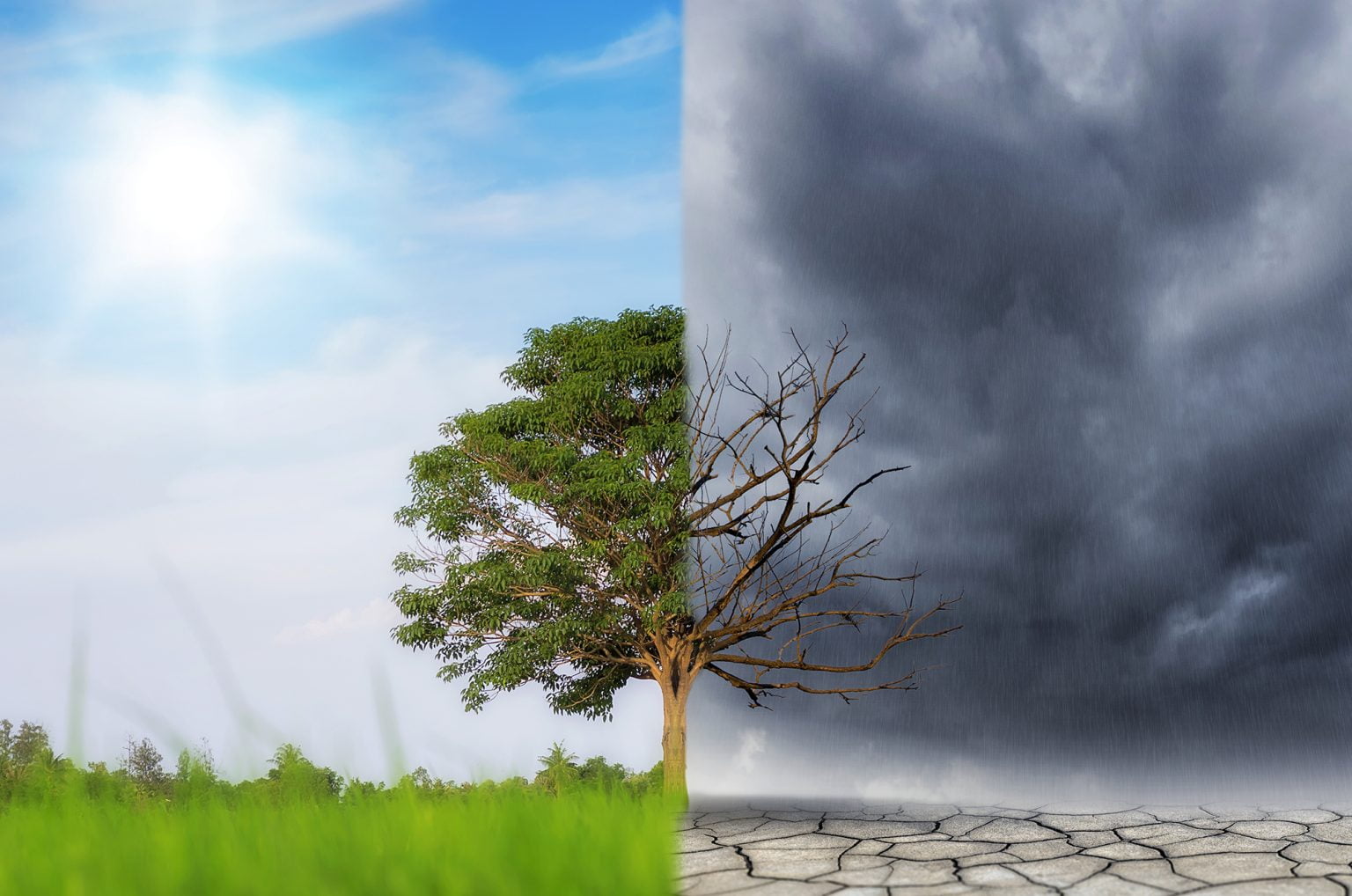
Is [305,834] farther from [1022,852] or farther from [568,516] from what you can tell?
[568,516]

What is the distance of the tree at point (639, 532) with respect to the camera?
704cm

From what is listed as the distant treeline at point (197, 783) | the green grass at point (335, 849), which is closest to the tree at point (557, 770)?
the distant treeline at point (197, 783)

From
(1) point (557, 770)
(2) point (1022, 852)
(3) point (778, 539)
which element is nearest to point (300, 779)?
(1) point (557, 770)

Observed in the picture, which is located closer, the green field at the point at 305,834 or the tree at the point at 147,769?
the green field at the point at 305,834

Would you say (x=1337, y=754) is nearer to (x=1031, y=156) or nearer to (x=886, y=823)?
(x=886, y=823)

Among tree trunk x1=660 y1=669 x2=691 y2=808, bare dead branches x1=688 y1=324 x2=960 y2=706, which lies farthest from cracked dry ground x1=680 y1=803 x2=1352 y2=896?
tree trunk x1=660 y1=669 x2=691 y2=808

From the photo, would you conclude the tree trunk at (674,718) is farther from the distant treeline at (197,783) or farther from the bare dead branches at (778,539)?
the distant treeline at (197,783)

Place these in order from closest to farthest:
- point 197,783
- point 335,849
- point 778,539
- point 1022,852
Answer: point 335,849 < point 197,783 < point 1022,852 < point 778,539

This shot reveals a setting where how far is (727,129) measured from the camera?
7.04 m

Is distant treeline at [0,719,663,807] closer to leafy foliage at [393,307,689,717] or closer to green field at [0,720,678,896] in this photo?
green field at [0,720,678,896]

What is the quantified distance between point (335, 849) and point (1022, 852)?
3.16 meters

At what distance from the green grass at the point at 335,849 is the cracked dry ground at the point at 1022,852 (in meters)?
1.10

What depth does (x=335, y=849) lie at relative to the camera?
6.89 ft

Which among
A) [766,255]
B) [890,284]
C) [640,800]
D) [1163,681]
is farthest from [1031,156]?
[640,800]
